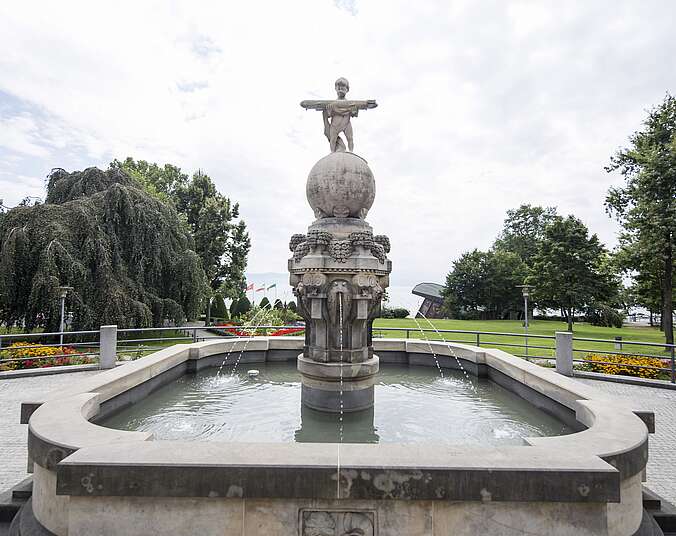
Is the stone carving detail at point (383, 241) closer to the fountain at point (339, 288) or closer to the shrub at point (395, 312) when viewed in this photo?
the fountain at point (339, 288)

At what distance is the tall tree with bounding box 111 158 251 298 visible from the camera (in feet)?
123

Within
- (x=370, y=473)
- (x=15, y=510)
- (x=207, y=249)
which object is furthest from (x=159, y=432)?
(x=207, y=249)

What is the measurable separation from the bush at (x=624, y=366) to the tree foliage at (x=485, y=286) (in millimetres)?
37913

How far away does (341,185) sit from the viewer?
816cm

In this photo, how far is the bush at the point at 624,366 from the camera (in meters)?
12.7

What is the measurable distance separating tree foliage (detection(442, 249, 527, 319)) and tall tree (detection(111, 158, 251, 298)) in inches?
1105

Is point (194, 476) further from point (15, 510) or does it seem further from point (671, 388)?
point (671, 388)

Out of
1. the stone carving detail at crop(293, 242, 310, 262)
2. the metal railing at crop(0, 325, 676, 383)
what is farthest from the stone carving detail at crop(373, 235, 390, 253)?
the metal railing at crop(0, 325, 676, 383)

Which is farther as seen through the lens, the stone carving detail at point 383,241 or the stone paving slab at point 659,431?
the stone carving detail at point 383,241

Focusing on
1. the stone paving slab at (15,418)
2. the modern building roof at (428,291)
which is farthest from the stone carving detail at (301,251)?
the modern building roof at (428,291)

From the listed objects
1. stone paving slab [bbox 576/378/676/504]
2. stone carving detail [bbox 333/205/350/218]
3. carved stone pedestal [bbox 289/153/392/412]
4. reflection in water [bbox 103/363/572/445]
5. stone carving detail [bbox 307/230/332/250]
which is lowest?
stone paving slab [bbox 576/378/676/504]

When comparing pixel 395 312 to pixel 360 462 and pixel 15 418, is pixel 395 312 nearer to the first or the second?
pixel 15 418

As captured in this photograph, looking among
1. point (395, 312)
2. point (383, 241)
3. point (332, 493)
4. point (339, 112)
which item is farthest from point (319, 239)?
point (395, 312)

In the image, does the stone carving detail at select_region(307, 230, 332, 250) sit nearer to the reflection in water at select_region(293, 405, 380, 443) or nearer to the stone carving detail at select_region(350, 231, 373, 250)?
the stone carving detail at select_region(350, 231, 373, 250)
